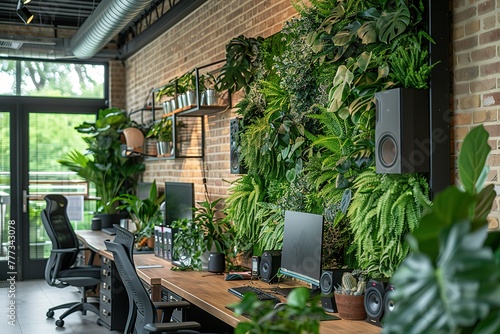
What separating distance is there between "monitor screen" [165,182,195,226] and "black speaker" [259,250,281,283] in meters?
1.44

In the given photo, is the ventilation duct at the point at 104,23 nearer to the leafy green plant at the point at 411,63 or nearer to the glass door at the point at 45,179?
the glass door at the point at 45,179

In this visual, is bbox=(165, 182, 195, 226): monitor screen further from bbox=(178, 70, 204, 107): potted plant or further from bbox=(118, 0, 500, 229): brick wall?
bbox=(178, 70, 204, 107): potted plant

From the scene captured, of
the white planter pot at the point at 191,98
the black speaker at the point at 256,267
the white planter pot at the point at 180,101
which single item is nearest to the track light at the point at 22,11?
the white planter pot at the point at 180,101

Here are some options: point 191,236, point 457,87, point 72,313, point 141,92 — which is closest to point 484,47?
point 457,87

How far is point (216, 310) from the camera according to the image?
3.87m

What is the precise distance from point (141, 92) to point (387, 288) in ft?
22.8

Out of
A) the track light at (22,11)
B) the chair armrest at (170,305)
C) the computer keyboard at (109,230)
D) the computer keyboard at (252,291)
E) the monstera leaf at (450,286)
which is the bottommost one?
the chair armrest at (170,305)

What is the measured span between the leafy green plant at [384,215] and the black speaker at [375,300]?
0.64 ft

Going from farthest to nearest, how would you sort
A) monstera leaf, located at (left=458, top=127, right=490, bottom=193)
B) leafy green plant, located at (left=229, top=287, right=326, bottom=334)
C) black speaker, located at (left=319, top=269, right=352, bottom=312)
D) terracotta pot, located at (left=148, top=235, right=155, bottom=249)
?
terracotta pot, located at (left=148, top=235, right=155, bottom=249), black speaker, located at (left=319, top=269, right=352, bottom=312), monstera leaf, located at (left=458, top=127, right=490, bottom=193), leafy green plant, located at (left=229, top=287, right=326, bottom=334)

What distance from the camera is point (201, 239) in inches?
222

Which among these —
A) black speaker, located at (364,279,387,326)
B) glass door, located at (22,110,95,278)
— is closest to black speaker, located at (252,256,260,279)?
black speaker, located at (364,279,387,326)

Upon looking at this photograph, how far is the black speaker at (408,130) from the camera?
3.30 meters

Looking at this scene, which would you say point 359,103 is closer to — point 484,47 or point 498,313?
point 484,47

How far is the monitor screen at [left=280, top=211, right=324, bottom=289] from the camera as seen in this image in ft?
12.7
